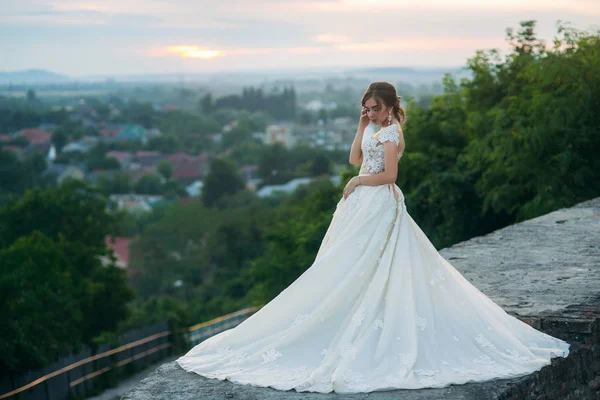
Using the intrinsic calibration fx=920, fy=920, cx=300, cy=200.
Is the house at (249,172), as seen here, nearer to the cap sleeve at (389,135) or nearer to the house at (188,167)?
the house at (188,167)

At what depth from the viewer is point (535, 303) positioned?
5.53 metres

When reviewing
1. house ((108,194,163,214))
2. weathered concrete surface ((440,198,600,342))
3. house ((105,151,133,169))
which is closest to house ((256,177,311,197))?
house ((108,194,163,214))

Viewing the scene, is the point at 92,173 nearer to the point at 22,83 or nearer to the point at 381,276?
the point at 22,83

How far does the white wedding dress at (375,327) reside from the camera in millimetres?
4289

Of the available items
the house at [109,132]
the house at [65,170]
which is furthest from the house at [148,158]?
the house at [109,132]

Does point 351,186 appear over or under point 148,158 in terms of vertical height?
over

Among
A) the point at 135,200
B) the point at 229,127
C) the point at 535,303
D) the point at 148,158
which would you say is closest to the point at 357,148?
the point at 535,303

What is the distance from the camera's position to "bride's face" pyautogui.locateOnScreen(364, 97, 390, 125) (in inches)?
193

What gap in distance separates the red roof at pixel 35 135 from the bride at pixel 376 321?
3821 inches

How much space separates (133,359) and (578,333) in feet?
47.2

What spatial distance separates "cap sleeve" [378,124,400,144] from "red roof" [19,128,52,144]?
9705 cm

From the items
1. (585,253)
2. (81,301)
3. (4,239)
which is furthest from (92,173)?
(585,253)

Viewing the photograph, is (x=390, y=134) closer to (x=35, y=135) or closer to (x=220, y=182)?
(x=220, y=182)

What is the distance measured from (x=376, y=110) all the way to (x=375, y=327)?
3.89ft
